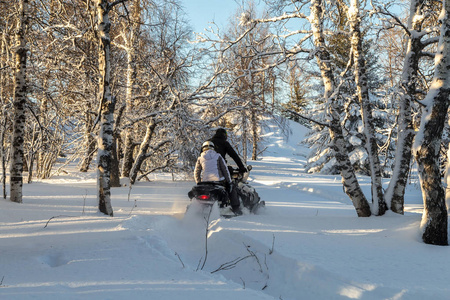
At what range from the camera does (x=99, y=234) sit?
5172mm

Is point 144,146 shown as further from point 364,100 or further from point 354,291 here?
point 354,291

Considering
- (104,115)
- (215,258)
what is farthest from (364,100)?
(104,115)

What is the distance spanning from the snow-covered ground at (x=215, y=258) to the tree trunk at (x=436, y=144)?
0.88 ft

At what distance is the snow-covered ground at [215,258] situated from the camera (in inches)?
134

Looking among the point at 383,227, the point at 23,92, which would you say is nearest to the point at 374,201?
the point at 383,227

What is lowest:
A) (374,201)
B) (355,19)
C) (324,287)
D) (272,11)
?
(324,287)

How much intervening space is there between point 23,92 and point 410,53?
25.6 feet

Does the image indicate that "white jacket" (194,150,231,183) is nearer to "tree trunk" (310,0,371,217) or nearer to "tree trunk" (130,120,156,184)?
"tree trunk" (310,0,371,217)

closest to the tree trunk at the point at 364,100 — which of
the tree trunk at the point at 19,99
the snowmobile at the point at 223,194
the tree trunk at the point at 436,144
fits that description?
the tree trunk at the point at 436,144

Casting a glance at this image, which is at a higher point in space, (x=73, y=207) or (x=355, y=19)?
(x=355, y=19)

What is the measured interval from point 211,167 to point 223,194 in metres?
0.60

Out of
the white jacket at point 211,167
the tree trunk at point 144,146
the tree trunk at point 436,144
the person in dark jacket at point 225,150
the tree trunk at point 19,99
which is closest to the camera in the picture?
the tree trunk at point 436,144

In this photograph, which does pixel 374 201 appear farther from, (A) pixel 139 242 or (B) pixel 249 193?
(A) pixel 139 242

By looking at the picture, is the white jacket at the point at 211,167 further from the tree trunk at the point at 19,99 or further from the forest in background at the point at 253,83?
the tree trunk at the point at 19,99
